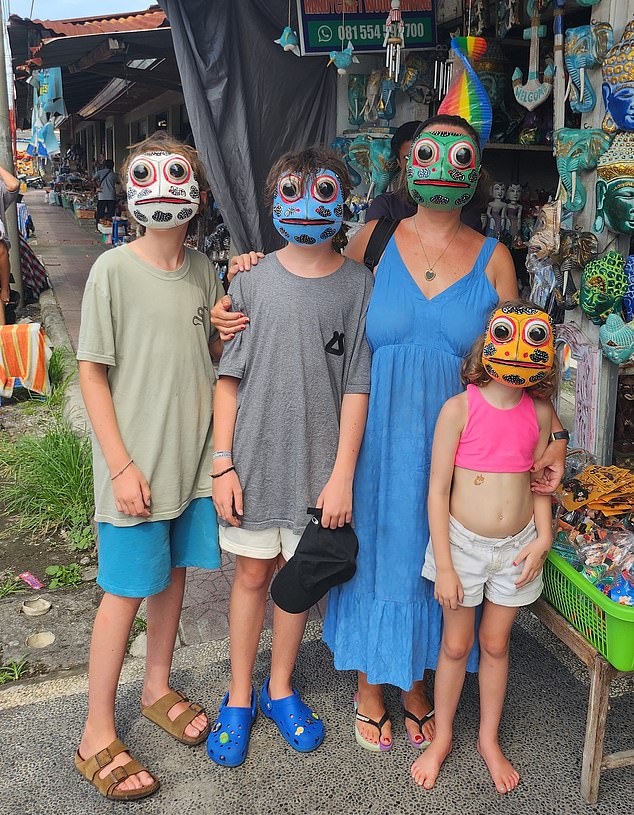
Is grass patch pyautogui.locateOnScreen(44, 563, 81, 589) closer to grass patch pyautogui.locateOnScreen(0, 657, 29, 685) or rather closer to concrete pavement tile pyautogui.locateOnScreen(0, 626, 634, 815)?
grass patch pyautogui.locateOnScreen(0, 657, 29, 685)

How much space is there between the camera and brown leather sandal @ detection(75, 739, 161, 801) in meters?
2.11

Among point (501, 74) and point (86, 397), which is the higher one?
point (501, 74)

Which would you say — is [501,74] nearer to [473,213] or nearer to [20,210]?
[473,213]

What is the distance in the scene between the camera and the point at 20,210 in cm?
1113

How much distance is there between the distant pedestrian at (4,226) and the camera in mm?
6720

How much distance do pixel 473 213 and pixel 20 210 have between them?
9.99m

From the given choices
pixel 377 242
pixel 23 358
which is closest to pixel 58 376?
pixel 23 358

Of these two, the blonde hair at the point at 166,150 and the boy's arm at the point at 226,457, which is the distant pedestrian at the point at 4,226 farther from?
the boy's arm at the point at 226,457

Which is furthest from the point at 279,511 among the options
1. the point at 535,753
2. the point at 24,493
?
the point at 24,493

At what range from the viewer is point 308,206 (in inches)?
80.2

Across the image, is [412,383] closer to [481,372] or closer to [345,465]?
[481,372]

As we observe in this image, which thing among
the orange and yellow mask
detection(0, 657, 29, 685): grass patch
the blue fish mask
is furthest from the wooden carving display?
detection(0, 657, 29, 685): grass patch

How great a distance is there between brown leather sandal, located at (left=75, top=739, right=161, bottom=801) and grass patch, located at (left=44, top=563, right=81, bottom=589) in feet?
4.37

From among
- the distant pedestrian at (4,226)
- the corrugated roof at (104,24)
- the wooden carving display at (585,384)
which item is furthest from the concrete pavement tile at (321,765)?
the corrugated roof at (104,24)
